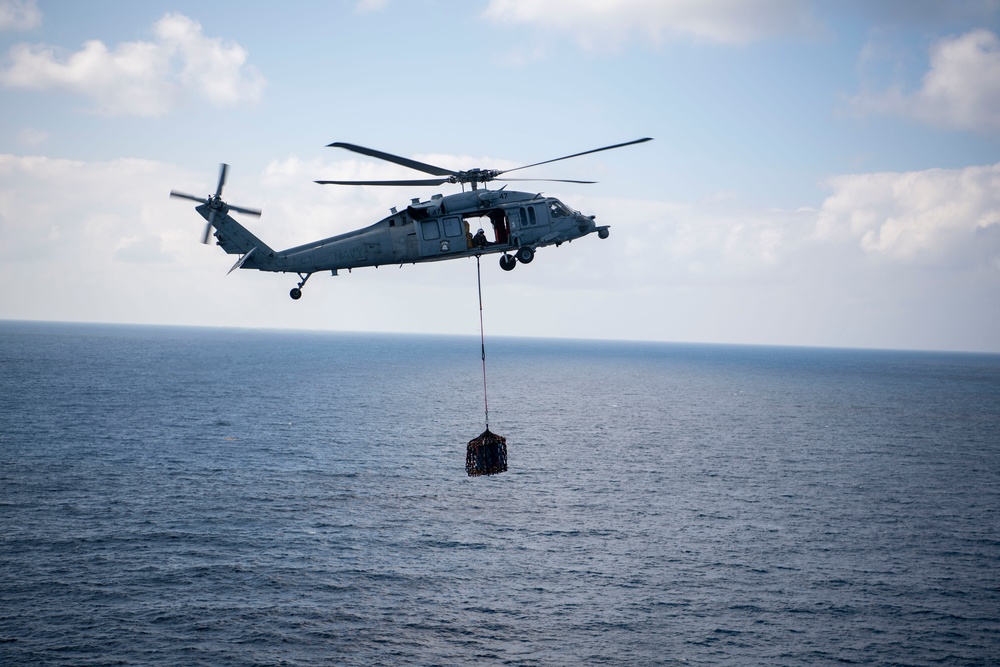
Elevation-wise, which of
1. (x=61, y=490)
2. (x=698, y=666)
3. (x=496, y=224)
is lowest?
(x=698, y=666)

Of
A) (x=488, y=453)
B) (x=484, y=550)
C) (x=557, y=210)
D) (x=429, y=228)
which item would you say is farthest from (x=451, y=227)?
(x=484, y=550)

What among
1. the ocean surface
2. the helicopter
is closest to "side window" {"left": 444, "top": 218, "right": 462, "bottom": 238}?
the helicopter

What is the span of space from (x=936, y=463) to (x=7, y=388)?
208 m

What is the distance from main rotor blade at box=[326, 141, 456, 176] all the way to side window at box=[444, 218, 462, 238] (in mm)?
2158

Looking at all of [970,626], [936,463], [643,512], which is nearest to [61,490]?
[643,512]

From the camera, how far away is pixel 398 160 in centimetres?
2464

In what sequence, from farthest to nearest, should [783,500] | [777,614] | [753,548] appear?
[783,500], [753,548], [777,614]

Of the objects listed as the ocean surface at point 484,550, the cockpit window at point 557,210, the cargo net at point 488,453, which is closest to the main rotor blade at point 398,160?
the cockpit window at point 557,210

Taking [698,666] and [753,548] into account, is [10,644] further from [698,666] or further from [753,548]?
[753,548]

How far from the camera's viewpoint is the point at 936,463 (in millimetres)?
123062

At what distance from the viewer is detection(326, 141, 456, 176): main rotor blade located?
2239 cm

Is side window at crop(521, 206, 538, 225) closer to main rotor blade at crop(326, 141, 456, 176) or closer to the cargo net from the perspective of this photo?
main rotor blade at crop(326, 141, 456, 176)

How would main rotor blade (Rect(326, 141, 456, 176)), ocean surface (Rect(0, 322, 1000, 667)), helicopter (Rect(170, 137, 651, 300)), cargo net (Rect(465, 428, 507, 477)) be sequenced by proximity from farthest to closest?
1. ocean surface (Rect(0, 322, 1000, 667))
2. cargo net (Rect(465, 428, 507, 477))
3. helicopter (Rect(170, 137, 651, 300))
4. main rotor blade (Rect(326, 141, 456, 176))

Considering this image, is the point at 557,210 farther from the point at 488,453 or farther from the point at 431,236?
the point at 488,453
